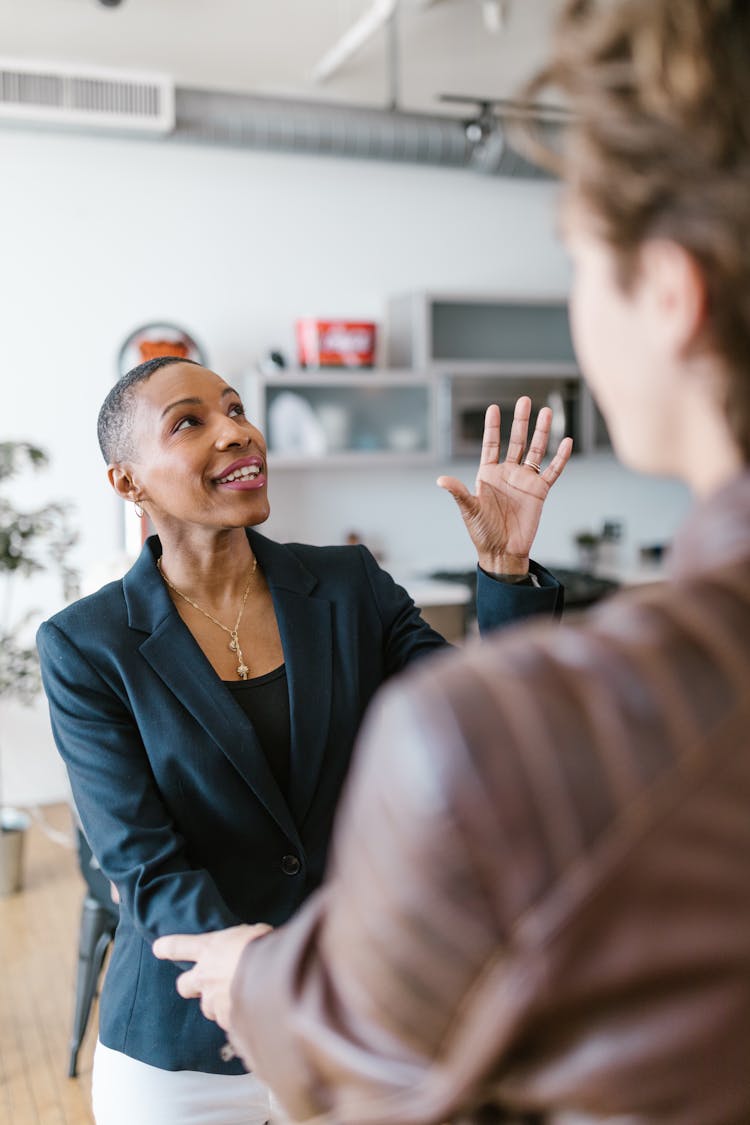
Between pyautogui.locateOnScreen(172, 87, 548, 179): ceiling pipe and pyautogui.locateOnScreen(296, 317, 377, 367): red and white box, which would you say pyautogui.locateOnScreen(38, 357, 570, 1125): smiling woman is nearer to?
pyautogui.locateOnScreen(296, 317, 377, 367): red and white box

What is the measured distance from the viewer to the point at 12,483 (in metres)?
4.99

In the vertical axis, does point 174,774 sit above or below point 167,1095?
above

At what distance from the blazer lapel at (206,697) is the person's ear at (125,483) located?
23 centimetres

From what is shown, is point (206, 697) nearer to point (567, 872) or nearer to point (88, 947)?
point (567, 872)

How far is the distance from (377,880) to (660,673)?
0.58 ft

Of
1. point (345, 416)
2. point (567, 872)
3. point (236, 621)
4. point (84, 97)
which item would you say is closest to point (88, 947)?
point (236, 621)

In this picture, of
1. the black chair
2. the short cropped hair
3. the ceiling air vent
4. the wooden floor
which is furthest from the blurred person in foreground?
the ceiling air vent

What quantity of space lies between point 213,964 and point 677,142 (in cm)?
79

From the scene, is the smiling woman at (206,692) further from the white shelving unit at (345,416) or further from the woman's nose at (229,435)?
the white shelving unit at (345,416)

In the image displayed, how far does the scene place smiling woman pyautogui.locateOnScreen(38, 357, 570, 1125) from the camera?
1437 mm

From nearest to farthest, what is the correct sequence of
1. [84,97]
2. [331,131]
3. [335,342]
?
[84,97], [331,131], [335,342]

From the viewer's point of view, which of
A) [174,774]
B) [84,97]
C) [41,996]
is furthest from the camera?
[84,97]

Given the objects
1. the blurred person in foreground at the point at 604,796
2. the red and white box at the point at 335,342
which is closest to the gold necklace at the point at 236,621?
the blurred person in foreground at the point at 604,796

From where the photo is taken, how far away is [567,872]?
53 centimetres
